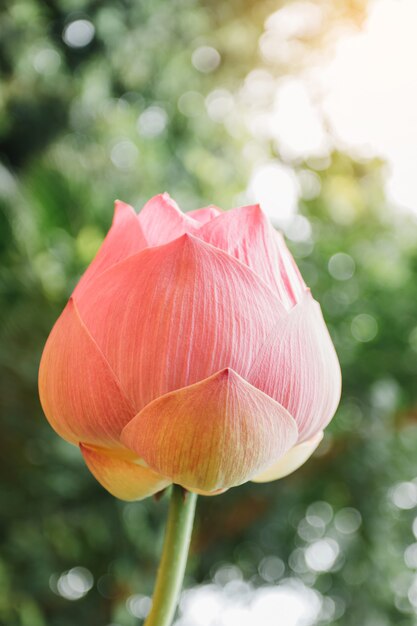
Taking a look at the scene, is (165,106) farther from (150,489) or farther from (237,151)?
(150,489)

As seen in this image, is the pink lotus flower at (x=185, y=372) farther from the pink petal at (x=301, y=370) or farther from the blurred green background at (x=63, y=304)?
the blurred green background at (x=63, y=304)

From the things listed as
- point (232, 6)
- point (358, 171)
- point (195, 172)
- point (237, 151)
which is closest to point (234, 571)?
point (195, 172)

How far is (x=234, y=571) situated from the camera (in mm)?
793

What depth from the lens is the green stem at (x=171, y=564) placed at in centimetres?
13

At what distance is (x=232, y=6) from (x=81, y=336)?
1.04 meters

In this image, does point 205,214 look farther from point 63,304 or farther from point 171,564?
point 63,304

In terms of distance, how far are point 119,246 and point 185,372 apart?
4 centimetres

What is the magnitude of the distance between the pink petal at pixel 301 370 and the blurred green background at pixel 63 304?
499 millimetres

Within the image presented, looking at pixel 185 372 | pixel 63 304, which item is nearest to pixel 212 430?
pixel 185 372

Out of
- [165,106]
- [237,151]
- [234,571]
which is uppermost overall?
[165,106]

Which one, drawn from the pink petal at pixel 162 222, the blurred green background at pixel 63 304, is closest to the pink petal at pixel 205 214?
the pink petal at pixel 162 222

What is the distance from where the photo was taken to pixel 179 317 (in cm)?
13

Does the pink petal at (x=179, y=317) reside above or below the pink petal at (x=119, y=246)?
below

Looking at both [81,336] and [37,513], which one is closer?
[81,336]
